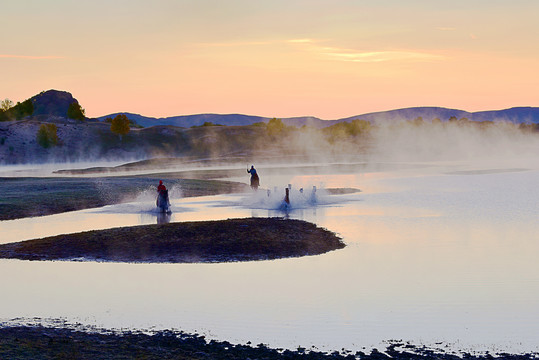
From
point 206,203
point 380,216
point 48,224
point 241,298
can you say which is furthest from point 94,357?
point 206,203

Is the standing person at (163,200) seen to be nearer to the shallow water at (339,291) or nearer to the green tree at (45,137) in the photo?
the shallow water at (339,291)

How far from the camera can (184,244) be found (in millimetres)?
30422

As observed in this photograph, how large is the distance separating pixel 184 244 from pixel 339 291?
10.9m

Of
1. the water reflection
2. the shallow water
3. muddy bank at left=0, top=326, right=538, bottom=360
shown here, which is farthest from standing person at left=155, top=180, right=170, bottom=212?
muddy bank at left=0, top=326, right=538, bottom=360

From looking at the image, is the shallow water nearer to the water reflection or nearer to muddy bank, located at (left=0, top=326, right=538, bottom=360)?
muddy bank, located at (left=0, top=326, right=538, bottom=360)

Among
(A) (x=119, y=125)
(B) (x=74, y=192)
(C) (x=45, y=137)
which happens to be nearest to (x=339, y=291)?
(B) (x=74, y=192)

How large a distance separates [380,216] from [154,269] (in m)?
20.1

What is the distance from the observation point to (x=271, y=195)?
53.2m

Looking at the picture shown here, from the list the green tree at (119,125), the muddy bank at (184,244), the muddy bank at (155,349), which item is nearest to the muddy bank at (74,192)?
the muddy bank at (184,244)

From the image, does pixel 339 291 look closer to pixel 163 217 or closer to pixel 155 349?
pixel 155 349

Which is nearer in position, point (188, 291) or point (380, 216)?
point (188, 291)

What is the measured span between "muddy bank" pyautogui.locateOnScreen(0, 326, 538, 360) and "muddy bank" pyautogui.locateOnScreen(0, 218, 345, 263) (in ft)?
37.8

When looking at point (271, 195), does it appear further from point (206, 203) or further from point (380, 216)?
point (380, 216)

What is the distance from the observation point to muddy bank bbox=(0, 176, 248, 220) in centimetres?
4621
